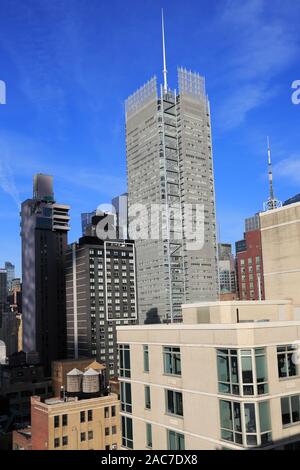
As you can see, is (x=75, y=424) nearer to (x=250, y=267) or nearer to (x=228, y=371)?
(x=228, y=371)

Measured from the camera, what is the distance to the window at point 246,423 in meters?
20.4

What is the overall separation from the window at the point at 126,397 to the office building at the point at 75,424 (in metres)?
41.0

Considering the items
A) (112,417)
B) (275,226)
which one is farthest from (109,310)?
(275,226)

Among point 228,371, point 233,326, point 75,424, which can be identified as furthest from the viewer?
point 75,424

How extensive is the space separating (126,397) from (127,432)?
6.27 ft

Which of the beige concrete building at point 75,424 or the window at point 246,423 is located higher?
the window at point 246,423

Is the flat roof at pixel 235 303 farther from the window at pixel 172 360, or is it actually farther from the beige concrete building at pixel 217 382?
the window at pixel 172 360

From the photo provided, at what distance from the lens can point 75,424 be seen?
67812mm

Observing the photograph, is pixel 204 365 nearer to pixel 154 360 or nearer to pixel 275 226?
pixel 154 360

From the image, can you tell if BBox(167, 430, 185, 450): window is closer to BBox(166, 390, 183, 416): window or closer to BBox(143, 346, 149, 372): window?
BBox(166, 390, 183, 416): window

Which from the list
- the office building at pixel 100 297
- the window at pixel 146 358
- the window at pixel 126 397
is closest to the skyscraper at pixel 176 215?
the office building at pixel 100 297

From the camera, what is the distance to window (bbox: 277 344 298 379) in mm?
22000

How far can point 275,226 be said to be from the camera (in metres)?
33.4

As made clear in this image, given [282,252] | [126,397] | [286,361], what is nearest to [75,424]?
[126,397]
